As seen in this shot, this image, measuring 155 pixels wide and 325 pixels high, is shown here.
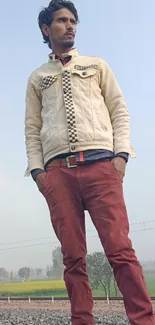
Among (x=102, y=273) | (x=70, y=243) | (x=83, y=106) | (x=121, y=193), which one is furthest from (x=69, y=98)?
(x=102, y=273)

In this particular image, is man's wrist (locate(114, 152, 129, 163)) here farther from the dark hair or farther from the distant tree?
the distant tree

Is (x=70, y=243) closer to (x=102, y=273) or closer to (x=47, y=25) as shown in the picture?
(x=47, y=25)

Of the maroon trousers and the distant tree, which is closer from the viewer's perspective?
the maroon trousers

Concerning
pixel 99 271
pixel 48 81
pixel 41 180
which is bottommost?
pixel 99 271

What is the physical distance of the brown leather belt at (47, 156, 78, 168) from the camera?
1904mm

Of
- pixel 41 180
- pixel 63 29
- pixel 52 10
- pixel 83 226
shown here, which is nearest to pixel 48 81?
pixel 63 29

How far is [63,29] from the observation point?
2145mm

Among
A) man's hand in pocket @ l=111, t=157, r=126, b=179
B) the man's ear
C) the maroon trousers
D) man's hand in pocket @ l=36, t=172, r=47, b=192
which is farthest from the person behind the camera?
the man's ear

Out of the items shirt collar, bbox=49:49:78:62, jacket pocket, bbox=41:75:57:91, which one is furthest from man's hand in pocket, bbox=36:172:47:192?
shirt collar, bbox=49:49:78:62

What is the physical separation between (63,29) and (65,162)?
76 cm

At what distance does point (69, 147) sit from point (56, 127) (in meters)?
0.14

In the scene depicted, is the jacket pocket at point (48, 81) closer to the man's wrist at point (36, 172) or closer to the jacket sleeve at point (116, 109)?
the jacket sleeve at point (116, 109)

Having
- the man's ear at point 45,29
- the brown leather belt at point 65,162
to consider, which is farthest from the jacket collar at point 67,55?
the brown leather belt at point 65,162

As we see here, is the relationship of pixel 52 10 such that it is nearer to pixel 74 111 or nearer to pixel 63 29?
pixel 63 29
